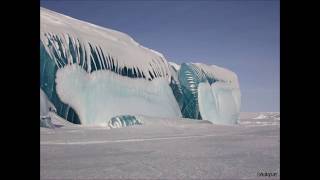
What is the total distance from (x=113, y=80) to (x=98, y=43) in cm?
91

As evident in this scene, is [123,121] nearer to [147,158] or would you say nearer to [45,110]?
[45,110]

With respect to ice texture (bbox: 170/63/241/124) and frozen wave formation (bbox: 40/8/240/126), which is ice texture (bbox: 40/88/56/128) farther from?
ice texture (bbox: 170/63/241/124)

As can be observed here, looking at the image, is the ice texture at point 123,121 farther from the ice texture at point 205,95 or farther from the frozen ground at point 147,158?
the ice texture at point 205,95

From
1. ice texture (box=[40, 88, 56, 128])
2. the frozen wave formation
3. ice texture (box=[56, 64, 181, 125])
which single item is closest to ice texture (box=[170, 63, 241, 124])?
the frozen wave formation

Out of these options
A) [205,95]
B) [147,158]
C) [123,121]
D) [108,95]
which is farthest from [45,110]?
[205,95]

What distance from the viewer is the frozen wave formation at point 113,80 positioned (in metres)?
6.82

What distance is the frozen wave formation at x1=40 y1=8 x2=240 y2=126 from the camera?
269 inches

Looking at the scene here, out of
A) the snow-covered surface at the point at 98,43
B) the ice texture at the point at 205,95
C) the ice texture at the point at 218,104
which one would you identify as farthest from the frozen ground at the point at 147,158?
the ice texture at the point at 218,104

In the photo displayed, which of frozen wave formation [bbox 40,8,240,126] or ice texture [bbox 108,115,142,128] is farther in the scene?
ice texture [bbox 108,115,142,128]

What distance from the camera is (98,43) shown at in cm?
786

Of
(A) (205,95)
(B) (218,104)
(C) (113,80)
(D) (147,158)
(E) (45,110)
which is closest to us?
(D) (147,158)
